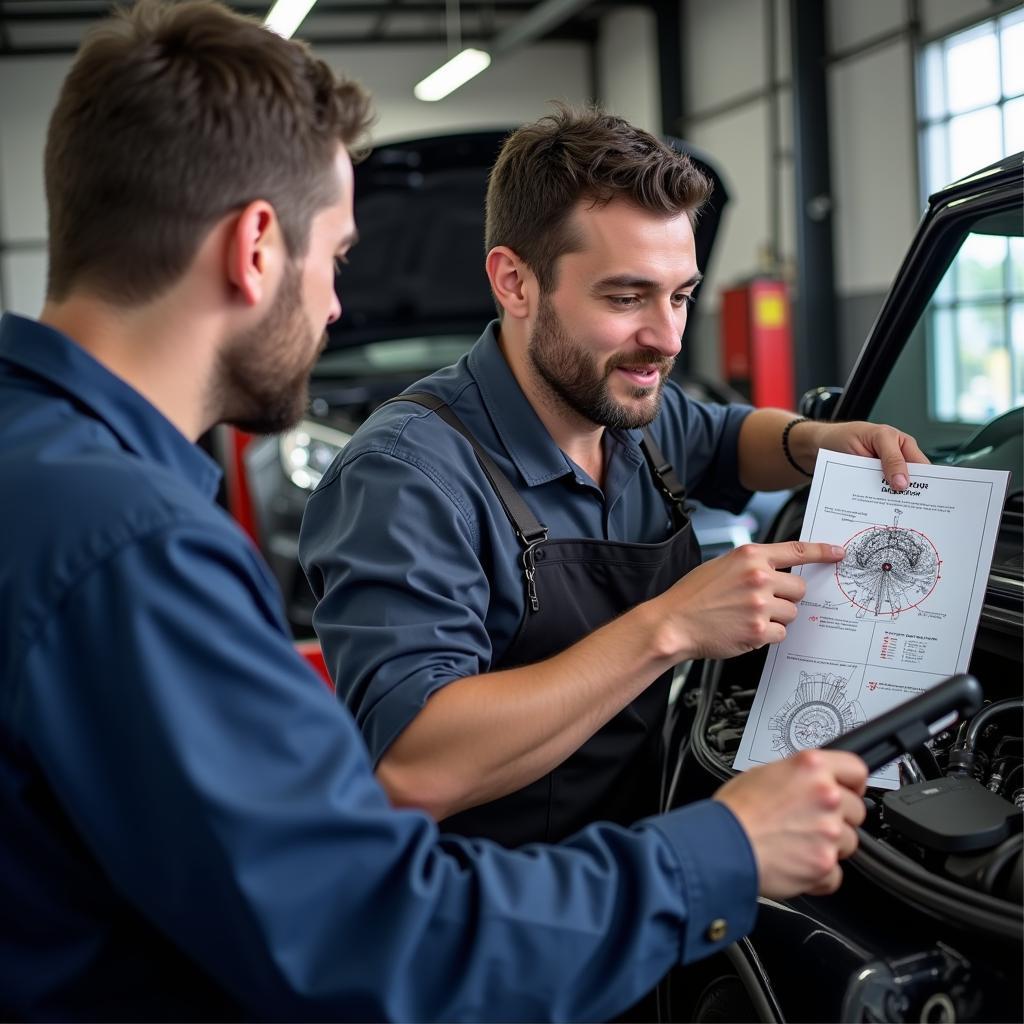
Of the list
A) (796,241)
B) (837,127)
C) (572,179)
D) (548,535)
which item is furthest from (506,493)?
(837,127)

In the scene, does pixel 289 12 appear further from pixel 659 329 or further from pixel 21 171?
pixel 659 329

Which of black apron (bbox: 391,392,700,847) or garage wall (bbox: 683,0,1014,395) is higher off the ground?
garage wall (bbox: 683,0,1014,395)

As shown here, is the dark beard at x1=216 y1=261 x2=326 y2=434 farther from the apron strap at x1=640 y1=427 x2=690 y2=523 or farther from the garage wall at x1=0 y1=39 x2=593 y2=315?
the garage wall at x1=0 y1=39 x2=593 y2=315

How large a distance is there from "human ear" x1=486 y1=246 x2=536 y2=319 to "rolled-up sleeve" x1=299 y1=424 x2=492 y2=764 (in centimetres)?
34

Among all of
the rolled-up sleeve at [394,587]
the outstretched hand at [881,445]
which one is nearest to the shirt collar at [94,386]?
the rolled-up sleeve at [394,587]

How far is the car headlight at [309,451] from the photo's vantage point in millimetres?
4281

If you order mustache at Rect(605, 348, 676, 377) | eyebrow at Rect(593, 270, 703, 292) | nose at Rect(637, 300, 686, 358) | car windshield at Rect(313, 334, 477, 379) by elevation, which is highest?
car windshield at Rect(313, 334, 477, 379)

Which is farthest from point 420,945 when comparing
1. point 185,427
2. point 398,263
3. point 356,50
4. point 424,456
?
point 356,50

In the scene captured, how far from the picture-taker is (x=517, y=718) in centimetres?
139

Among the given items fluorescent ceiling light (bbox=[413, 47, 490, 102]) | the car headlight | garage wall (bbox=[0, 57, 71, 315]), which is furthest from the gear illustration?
garage wall (bbox=[0, 57, 71, 315])

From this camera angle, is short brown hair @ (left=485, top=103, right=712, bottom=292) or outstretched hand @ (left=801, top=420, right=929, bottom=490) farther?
short brown hair @ (left=485, top=103, right=712, bottom=292)

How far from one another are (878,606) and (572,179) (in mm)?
751

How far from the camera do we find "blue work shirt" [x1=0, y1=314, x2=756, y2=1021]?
847mm

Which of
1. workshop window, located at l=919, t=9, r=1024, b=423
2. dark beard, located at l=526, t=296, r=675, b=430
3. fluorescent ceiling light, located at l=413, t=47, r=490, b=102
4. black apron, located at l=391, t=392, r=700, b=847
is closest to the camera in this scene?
black apron, located at l=391, t=392, r=700, b=847
